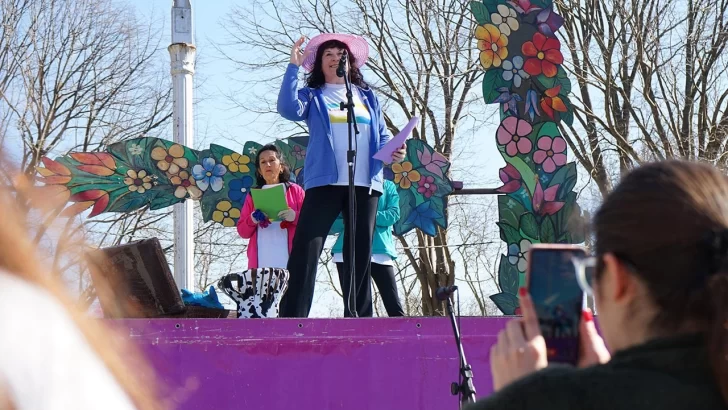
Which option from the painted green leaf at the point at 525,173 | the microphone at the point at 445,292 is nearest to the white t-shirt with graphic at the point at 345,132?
the microphone at the point at 445,292

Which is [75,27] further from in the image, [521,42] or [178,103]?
[521,42]

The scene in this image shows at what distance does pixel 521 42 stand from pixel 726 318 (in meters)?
6.38

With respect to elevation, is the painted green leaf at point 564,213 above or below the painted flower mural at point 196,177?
below

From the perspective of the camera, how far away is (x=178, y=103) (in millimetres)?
9336

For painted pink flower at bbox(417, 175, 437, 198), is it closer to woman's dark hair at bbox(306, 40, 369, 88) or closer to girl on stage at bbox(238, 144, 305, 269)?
girl on stage at bbox(238, 144, 305, 269)

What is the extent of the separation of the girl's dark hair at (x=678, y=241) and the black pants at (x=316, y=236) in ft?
11.9

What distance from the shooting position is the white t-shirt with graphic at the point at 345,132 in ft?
16.0

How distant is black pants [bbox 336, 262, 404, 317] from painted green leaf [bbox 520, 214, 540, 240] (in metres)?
1.42

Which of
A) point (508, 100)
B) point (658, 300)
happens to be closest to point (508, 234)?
point (508, 100)

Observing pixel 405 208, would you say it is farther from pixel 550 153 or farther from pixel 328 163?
pixel 328 163

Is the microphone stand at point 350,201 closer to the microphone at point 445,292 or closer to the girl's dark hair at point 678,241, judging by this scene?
the microphone at point 445,292

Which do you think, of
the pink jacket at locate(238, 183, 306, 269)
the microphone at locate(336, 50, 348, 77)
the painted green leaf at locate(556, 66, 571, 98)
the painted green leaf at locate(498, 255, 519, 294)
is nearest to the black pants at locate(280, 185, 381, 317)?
the microphone at locate(336, 50, 348, 77)

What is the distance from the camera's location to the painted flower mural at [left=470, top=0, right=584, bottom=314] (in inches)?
267

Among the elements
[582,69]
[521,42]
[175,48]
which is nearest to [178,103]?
[175,48]
